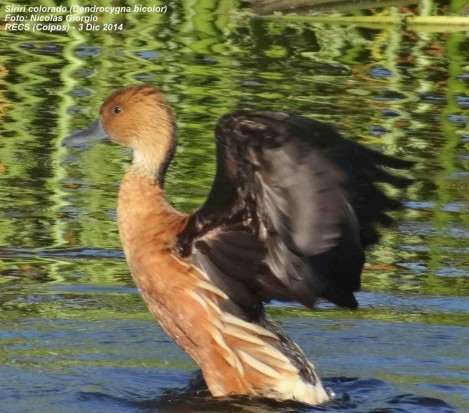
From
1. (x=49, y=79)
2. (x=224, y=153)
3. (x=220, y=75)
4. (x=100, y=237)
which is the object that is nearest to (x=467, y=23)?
A: (x=220, y=75)

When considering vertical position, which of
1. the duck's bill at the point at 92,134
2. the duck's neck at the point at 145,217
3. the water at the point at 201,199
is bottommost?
the water at the point at 201,199

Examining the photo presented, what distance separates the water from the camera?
7.29 meters

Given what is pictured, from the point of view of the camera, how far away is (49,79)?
12.5 m

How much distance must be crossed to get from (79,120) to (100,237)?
2.30 m

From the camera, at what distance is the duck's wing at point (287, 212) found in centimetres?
607

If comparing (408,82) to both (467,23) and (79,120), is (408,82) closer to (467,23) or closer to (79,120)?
(467,23)

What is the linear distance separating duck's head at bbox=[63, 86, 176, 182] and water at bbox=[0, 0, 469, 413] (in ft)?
3.58

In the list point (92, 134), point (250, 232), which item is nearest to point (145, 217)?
point (250, 232)

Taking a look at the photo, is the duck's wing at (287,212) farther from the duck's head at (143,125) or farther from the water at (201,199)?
the water at (201,199)

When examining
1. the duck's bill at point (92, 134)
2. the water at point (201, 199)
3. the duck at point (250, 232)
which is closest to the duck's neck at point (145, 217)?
the duck at point (250, 232)

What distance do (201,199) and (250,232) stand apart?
3145 mm

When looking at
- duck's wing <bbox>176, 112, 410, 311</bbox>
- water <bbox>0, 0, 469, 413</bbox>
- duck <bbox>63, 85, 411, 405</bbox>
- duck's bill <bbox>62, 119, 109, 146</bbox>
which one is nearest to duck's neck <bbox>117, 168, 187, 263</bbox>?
duck <bbox>63, 85, 411, 405</bbox>

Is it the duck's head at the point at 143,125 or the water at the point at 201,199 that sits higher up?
the duck's head at the point at 143,125

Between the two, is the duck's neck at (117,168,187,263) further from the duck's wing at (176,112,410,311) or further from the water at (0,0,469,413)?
the water at (0,0,469,413)
